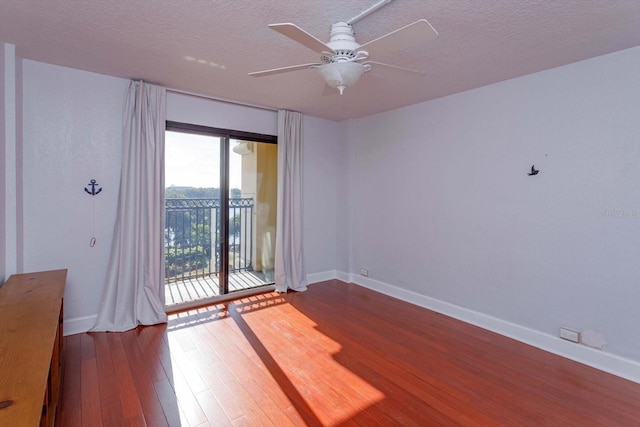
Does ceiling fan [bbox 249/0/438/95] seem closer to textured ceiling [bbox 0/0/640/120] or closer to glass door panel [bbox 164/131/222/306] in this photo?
textured ceiling [bbox 0/0/640/120]

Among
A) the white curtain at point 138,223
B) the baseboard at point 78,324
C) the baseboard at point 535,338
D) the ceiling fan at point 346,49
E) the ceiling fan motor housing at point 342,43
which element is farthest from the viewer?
the white curtain at point 138,223

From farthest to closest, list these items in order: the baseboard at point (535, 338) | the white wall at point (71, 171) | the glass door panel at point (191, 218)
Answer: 1. the glass door panel at point (191, 218)
2. the white wall at point (71, 171)
3. the baseboard at point (535, 338)

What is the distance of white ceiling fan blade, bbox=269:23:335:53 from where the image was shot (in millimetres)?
1424

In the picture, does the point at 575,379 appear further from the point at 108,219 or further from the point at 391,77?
the point at 108,219

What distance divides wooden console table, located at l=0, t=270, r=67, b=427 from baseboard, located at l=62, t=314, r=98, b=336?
702 mm

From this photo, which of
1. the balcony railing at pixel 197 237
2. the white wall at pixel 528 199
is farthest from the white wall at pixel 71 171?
the white wall at pixel 528 199

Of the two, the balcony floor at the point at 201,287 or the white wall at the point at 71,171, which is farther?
the balcony floor at the point at 201,287

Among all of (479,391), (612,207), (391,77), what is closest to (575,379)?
(479,391)

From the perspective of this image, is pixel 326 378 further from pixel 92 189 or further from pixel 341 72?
pixel 92 189

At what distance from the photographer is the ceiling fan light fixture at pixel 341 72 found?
69.4 inches

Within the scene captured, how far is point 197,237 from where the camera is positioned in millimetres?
3896

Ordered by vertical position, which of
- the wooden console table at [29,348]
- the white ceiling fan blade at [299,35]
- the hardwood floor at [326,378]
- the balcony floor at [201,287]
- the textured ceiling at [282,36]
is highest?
the textured ceiling at [282,36]

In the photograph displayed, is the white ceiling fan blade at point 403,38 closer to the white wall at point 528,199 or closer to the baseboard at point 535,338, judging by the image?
the white wall at point 528,199

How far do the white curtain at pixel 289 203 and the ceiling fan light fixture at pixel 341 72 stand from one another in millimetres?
2449
